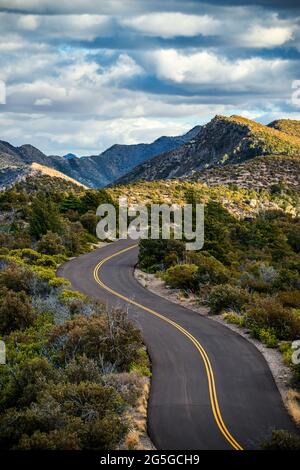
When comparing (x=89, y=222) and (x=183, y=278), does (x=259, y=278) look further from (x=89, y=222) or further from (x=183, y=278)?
(x=89, y=222)

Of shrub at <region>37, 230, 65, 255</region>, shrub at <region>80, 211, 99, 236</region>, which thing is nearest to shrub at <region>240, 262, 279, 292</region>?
shrub at <region>37, 230, 65, 255</region>

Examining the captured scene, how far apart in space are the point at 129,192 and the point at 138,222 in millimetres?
15994

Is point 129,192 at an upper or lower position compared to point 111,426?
upper

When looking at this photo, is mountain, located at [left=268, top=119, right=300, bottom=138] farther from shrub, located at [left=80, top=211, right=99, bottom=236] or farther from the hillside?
shrub, located at [left=80, top=211, right=99, bottom=236]

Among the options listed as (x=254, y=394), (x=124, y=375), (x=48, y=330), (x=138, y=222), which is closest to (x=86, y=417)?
(x=124, y=375)

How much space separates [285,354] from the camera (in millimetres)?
21375

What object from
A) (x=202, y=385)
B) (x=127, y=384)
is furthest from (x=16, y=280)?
(x=202, y=385)

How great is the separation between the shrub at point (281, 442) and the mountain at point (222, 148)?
9992 centimetres

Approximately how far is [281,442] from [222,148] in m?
126

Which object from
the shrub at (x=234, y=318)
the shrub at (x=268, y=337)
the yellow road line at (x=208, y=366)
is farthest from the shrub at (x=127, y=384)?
the shrub at (x=234, y=318)

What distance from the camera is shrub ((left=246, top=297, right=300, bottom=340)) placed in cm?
2381

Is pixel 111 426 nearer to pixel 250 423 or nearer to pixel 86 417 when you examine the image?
pixel 86 417

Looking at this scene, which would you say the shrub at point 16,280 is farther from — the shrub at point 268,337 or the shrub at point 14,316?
the shrub at point 268,337
